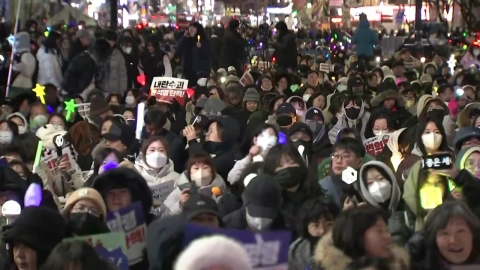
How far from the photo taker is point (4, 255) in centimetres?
527

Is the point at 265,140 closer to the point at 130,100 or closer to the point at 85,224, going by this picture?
the point at 85,224

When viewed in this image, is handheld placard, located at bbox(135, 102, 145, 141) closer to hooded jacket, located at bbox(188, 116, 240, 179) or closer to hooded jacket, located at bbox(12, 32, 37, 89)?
hooded jacket, located at bbox(188, 116, 240, 179)

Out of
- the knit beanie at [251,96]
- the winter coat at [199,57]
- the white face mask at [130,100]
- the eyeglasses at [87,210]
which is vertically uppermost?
the winter coat at [199,57]

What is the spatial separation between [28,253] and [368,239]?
5.73 feet

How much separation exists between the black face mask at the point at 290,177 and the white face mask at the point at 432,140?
1685mm

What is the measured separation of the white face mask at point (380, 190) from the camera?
641cm

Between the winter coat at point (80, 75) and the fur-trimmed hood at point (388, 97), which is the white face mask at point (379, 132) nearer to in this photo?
the fur-trimmed hood at point (388, 97)

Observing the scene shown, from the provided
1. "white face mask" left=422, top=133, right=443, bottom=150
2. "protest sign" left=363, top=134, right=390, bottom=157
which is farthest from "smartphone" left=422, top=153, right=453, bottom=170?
"protest sign" left=363, top=134, right=390, bottom=157

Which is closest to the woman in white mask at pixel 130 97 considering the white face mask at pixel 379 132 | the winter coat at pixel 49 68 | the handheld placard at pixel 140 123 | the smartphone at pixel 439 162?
the winter coat at pixel 49 68

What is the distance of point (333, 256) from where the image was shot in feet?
15.5

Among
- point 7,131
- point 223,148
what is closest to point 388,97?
point 223,148

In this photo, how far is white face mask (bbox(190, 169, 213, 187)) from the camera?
7.35 metres

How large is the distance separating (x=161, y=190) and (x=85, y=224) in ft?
6.58

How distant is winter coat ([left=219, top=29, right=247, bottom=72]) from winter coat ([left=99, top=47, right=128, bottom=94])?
9.62 feet
